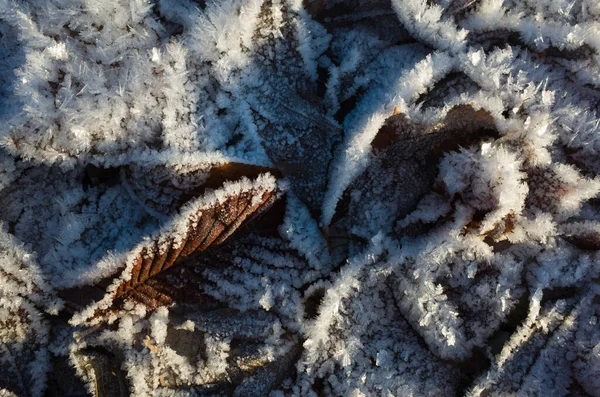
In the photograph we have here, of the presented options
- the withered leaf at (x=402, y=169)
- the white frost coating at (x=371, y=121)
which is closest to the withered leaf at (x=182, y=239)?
the white frost coating at (x=371, y=121)

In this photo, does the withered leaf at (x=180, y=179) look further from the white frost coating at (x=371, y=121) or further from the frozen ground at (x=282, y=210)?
the white frost coating at (x=371, y=121)

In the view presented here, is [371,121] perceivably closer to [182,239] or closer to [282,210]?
[282,210]

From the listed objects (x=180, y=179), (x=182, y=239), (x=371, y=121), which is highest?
(x=371, y=121)

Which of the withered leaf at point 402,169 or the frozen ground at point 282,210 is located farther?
the withered leaf at point 402,169

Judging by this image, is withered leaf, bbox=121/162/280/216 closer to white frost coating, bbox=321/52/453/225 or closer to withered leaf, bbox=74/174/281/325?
withered leaf, bbox=74/174/281/325

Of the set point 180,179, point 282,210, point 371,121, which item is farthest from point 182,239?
A: point 371,121

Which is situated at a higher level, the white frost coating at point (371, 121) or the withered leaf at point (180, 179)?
the white frost coating at point (371, 121)

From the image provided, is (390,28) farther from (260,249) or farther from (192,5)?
(260,249)
